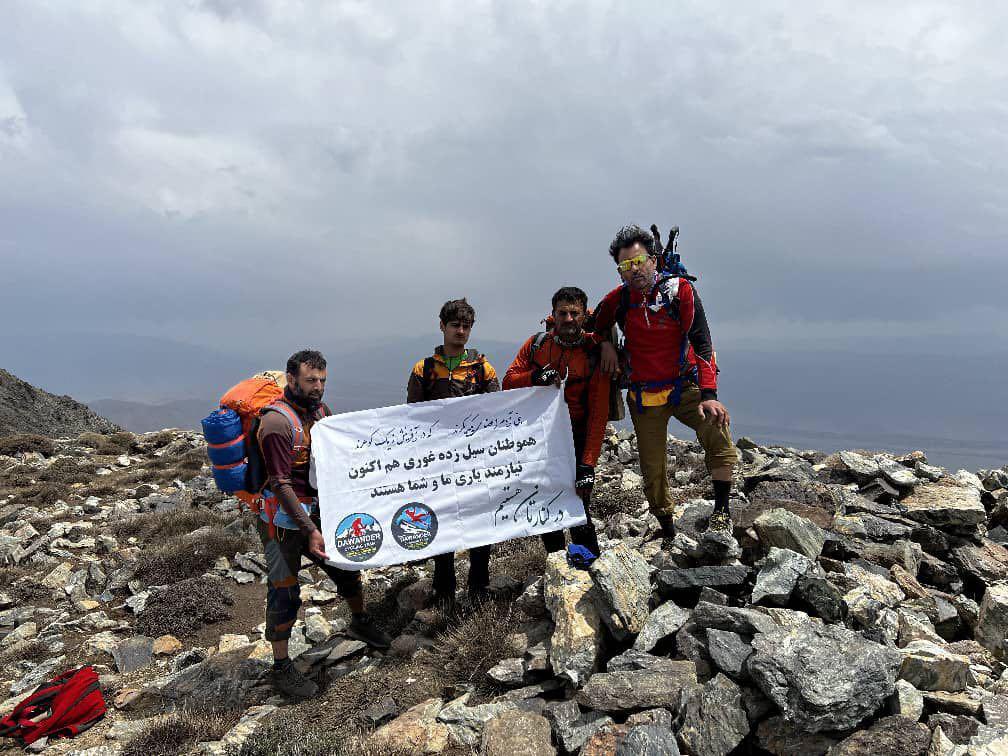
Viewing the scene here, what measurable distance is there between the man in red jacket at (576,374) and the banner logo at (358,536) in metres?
2.23

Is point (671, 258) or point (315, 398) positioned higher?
point (671, 258)

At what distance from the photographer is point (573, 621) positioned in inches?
203

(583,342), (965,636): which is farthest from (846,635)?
(583,342)

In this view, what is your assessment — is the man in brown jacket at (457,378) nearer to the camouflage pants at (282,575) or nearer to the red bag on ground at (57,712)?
the camouflage pants at (282,575)

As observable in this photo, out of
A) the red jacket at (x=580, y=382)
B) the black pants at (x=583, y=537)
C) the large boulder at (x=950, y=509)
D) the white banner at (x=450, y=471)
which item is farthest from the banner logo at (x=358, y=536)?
the large boulder at (x=950, y=509)

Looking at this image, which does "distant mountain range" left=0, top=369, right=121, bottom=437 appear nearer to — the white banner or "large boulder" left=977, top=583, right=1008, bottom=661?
the white banner

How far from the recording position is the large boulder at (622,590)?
5031 millimetres

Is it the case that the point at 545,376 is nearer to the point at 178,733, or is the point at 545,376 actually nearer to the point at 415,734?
the point at 415,734

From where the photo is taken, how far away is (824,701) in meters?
3.59

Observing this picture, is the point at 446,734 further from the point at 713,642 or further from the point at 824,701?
the point at 824,701

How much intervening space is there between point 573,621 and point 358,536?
247 centimetres

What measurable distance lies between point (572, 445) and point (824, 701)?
3.57 metres

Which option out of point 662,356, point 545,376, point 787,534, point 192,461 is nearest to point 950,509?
point 787,534

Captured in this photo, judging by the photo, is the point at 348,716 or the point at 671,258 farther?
the point at 671,258
